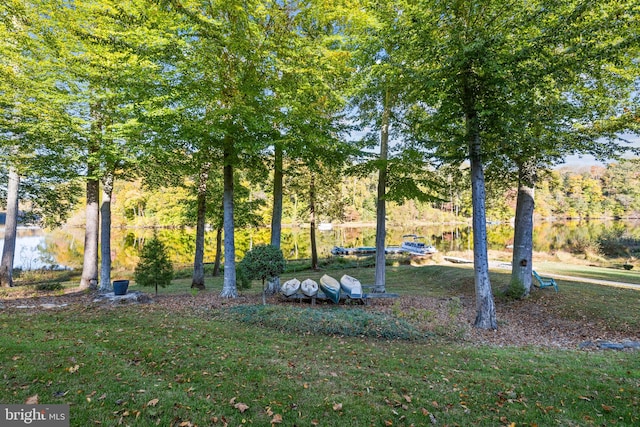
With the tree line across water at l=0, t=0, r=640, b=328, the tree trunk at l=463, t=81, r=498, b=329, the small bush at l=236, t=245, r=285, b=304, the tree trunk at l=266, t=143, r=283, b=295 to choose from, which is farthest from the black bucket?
the tree trunk at l=463, t=81, r=498, b=329

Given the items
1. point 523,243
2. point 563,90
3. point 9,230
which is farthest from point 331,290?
point 9,230

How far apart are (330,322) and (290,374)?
310 cm

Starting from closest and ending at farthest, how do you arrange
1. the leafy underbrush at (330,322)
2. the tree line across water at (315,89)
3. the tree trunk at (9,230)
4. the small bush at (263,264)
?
the leafy underbrush at (330,322), the tree line across water at (315,89), the small bush at (263,264), the tree trunk at (9,230)

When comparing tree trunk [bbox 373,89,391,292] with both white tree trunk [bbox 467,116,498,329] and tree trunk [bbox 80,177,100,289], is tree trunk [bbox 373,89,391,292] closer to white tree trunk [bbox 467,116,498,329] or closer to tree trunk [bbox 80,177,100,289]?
white tree trunk [bbox 467,116,498,329]

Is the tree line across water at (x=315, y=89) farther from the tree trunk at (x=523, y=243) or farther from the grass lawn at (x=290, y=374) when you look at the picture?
the grass lawn at (x=290, y=374)

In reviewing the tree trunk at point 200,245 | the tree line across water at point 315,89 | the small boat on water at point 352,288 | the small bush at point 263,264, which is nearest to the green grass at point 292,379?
the small bush at point 263,264

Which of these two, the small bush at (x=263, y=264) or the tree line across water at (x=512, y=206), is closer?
the small bush at (x=263, y=264)

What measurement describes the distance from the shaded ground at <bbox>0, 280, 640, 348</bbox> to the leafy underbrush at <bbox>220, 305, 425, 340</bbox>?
86 cm

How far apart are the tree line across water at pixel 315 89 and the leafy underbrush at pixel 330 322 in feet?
9.01

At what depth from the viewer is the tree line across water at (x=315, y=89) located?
7695 mm

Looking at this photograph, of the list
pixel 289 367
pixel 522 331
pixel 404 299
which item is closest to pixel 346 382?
pixel 289 367

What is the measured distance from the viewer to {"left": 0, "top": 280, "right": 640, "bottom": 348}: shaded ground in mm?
7828

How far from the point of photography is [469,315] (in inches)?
386

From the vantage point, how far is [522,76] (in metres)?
7.42
